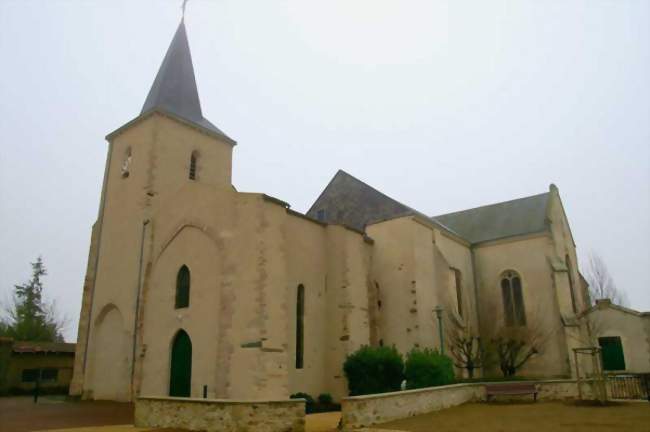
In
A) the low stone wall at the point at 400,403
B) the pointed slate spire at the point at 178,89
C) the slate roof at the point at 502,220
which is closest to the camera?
the low stone wall at the point at 400,403

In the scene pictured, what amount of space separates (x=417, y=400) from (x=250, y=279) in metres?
6.42

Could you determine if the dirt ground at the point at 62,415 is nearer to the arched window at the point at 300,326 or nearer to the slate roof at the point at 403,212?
the arched window at the point at 300,326

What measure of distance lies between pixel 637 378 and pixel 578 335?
7.71 meters

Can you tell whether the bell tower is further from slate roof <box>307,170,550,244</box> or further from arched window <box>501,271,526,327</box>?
arched window <box>501,271,526,327</box>

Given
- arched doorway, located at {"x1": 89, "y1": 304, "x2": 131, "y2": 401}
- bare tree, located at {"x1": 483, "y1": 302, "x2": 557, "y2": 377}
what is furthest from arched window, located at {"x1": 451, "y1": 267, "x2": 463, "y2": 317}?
arched doorway, located at {"x1": 89, "y1": 304, "x2": 131, "y2": 401}

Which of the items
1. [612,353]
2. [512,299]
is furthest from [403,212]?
[612,353]

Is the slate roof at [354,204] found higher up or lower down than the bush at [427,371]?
higher up

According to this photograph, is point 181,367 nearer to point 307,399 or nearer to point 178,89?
point 307,399

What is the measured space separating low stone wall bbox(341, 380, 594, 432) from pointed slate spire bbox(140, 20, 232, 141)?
16.2 m

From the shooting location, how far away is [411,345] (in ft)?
70.2

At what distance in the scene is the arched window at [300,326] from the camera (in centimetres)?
1777

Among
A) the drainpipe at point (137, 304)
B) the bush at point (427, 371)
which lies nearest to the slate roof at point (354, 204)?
the bush at point (427, 371)

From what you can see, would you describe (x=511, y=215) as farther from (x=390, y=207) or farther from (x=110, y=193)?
(x=110, y=193)

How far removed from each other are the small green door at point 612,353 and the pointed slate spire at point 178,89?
22566 millimetres
